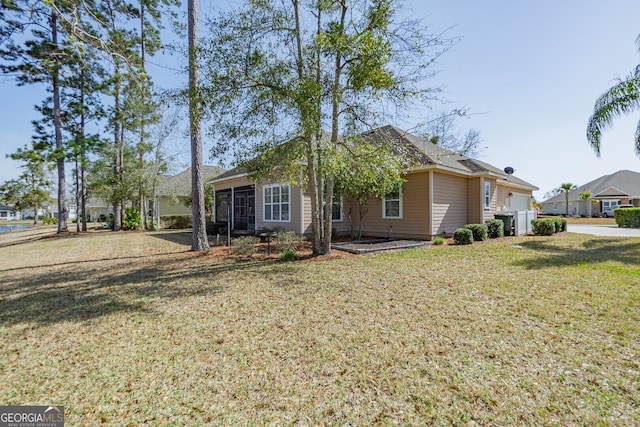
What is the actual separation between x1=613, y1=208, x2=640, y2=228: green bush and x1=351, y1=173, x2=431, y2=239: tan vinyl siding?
18181 mm

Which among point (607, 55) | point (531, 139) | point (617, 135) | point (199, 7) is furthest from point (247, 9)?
point (531, 139)

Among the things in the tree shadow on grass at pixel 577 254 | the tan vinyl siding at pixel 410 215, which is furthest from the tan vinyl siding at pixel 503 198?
the tan vinyl siding at pixel 410 215

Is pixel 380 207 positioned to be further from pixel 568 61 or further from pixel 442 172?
pixel 568 61

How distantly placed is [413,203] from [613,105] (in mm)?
7837

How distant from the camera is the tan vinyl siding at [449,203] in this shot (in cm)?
1195

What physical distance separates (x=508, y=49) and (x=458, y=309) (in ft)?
34.8

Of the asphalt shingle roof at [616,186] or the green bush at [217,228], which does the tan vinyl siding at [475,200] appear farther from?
the asphalt shingle roof at [616,186]

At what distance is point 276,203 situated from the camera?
14.3m

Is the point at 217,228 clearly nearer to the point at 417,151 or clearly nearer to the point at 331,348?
the point at 417,151

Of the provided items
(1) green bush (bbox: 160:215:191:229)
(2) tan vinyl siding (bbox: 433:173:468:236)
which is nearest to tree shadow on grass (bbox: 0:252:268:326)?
(2) tan vinyl siding (bbox: 433:173:468:236)

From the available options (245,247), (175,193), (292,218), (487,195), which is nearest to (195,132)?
(245,247)

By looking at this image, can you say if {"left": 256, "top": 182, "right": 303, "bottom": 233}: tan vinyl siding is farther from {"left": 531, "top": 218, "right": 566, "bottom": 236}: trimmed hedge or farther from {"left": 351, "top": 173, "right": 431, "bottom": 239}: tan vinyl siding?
{"left": 531, "top": 218, "right": 566, "bottom": 236}: trimmed hedge

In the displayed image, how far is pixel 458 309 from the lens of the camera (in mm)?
4355

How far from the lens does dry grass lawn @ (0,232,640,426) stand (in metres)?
2.34
